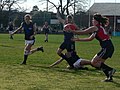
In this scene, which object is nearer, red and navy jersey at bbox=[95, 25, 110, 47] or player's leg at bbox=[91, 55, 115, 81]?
red and navy jersey at bbox=[95, 25, 110, 47]

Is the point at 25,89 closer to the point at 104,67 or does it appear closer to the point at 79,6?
the point at 104,67

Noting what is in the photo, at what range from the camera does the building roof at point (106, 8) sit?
98875mm

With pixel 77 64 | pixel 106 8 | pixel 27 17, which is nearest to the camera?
pixel 77 64

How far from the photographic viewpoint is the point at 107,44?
1118 centimetres

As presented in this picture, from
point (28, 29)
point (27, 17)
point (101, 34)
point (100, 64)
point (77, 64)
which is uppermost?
point (27, 17)

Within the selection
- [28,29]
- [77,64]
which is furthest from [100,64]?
[28,29]

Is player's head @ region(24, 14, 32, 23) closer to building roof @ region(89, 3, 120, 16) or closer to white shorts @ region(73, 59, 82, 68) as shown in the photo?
white shorts @ region(73, 59, 82, 68)

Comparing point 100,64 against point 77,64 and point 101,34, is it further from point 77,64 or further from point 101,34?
point 77,64

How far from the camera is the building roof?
98875 millimetres

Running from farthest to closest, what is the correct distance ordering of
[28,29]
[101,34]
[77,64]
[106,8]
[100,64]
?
[106,8] < [28,29] < [77,64] < [100,64] < [101,34]

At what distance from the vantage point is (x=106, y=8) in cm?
10131

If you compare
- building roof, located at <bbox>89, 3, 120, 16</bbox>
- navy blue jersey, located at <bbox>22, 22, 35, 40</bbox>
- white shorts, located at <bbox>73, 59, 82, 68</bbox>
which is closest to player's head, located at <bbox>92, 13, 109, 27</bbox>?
white shorts, located at <bbox>73, 59, 82, 68</bbox>

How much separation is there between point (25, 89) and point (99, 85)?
208 centimetres

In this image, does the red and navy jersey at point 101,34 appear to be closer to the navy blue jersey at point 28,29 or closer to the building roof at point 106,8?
the navy blue jersey at point 28,29
